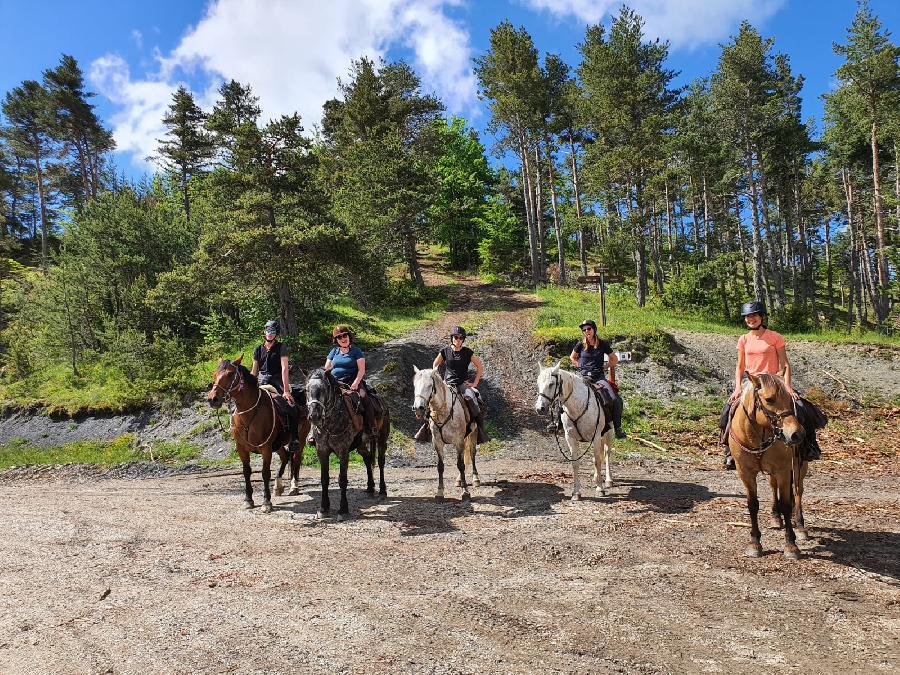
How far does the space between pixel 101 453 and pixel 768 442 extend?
68.6ft

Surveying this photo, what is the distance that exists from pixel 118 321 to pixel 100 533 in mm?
19726

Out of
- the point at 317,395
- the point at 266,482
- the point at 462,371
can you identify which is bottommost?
the point at 266,482

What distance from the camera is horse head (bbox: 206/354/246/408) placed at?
8.64 metres

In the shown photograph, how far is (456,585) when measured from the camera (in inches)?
230

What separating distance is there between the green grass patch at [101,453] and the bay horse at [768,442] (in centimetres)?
1666

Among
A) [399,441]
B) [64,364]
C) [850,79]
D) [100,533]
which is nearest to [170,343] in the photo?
[64,364]

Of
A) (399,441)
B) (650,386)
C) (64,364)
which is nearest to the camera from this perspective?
(399,441)

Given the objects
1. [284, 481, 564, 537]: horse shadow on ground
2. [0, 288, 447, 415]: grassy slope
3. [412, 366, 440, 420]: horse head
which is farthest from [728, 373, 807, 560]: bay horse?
[0, 288, 447, 415]: grassy slope

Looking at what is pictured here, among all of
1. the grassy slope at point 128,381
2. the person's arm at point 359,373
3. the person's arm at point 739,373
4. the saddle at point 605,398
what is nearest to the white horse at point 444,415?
the person's arm at point 359,373

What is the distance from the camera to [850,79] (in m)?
26.2

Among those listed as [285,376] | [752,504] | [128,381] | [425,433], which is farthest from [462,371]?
[128,381]

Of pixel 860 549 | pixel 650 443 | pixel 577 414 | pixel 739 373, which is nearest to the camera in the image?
pixel 860 549

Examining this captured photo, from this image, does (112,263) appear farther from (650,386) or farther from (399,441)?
(650,386)

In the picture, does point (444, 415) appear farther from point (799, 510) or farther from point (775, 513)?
point (799, 510)
